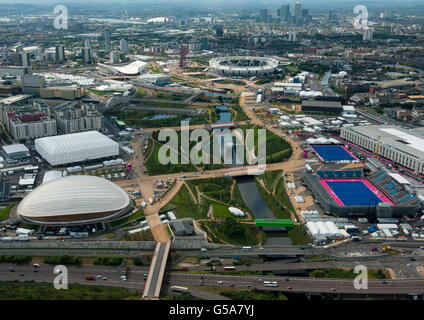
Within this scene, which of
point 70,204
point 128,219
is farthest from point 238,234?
point 70,204

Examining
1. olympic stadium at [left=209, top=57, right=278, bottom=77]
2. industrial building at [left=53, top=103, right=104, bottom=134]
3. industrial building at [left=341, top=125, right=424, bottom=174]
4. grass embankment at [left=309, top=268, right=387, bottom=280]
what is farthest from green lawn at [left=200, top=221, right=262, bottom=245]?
olympic stadium at [left=209, top=57, right=278, bottom=77]

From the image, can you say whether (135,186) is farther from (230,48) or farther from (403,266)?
(230,48)

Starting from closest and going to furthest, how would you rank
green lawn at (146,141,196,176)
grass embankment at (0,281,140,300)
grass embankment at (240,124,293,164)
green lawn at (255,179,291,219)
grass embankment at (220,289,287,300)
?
grass embankment at (0,281,140,300), grass embankment at (220,289,287,300), green lawn at (255,179,291,219), green lawn at (146,141,196,176), grass embankment at (240,124,293,164)

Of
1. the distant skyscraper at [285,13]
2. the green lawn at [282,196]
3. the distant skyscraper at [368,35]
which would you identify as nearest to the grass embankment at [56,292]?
the green lawn at [282,196]

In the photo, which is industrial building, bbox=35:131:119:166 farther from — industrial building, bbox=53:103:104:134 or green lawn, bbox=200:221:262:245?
green lawn, bbox=200:221:262:245

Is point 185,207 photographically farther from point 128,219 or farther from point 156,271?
point 156,271

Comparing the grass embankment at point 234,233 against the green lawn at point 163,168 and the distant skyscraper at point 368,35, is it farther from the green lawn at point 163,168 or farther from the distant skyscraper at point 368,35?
the distant skyscraper at point 368,35
